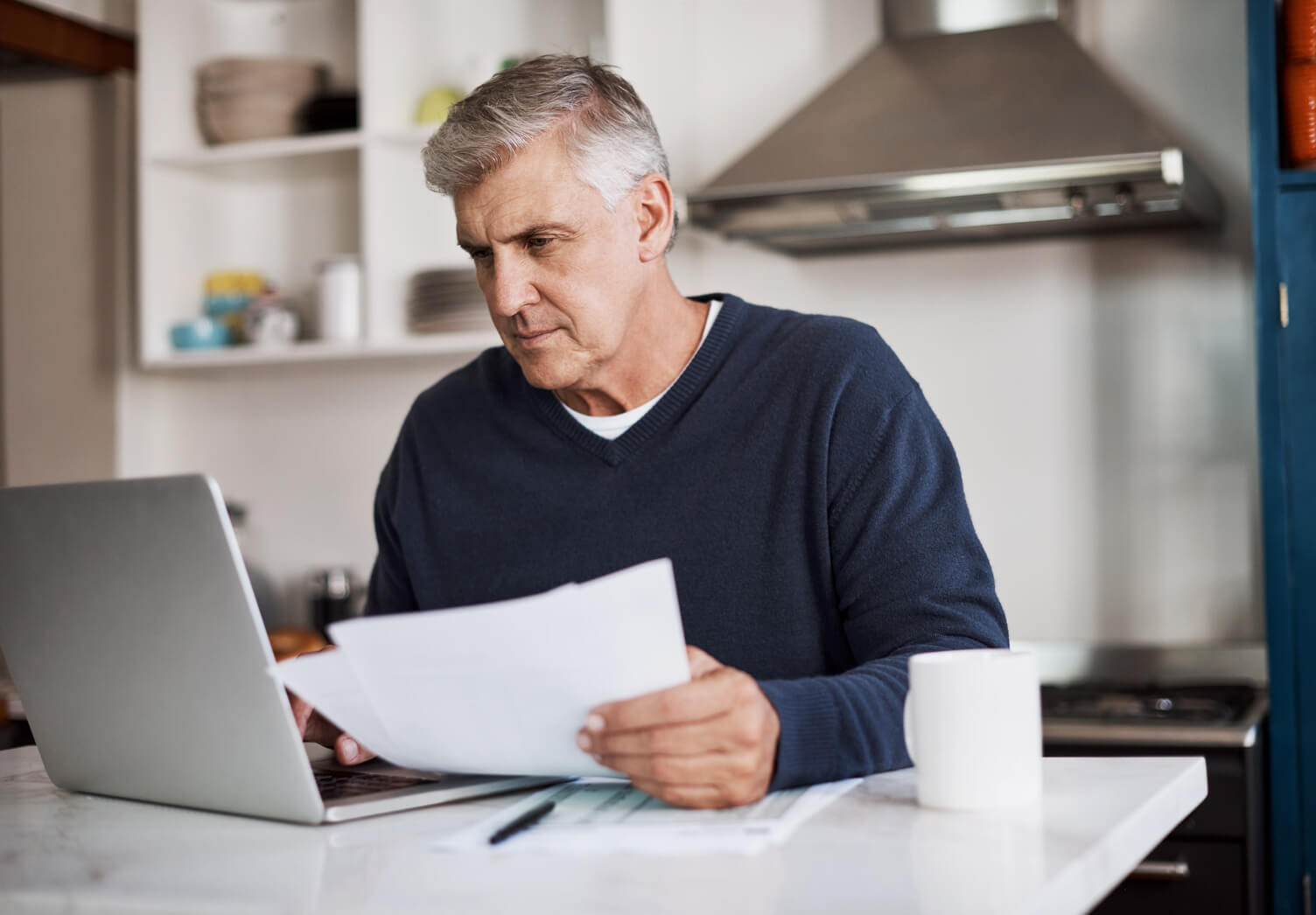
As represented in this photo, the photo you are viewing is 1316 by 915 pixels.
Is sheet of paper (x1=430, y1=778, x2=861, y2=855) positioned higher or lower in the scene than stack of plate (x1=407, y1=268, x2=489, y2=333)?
lower

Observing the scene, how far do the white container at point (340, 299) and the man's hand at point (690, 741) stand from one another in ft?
7.32

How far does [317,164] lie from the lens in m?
3.27

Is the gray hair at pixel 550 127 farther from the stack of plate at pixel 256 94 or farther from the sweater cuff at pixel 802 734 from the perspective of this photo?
the stack of plate at pixel 256 94

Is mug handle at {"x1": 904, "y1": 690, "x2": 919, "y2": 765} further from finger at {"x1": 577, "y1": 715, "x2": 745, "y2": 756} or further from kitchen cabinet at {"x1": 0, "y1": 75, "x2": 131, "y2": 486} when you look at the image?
kitchen cabinet at {"x1": 0, "y1": 75, "x2": 131, "y2": 486}

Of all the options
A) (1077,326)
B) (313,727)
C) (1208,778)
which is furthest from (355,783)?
(1077,326)

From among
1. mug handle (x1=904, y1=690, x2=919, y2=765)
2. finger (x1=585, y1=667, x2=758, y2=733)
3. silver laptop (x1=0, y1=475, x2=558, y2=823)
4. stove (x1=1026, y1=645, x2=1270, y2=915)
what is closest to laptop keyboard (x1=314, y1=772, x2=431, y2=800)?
silver laptop (x1=0, y1=475, x2=558, y2=823)

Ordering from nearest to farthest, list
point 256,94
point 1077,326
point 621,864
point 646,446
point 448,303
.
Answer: point 621,864 → point 646,446 → point 1077,326 → point 448,303 → point 256,94

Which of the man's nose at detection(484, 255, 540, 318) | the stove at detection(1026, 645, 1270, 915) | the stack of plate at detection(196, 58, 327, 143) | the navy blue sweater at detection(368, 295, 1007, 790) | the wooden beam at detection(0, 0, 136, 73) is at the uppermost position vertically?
the wooden beam at detection(0, 0, 136, 73)

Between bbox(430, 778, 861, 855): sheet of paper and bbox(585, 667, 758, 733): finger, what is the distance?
65 millimetres

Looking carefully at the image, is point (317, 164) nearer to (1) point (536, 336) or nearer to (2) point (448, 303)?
(2) point (448, 303)

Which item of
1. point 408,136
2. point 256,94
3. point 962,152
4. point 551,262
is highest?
point 256,94

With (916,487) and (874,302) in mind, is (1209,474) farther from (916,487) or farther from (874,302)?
(916,487)

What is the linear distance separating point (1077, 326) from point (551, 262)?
1596 millimetres

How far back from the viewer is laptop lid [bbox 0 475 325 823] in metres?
0.99
